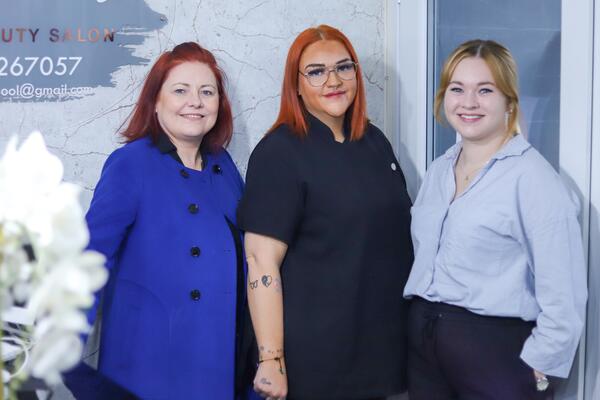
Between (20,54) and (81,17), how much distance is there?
21 cm

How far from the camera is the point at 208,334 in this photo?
2.01 meters

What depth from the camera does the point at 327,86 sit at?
2066 millimetres

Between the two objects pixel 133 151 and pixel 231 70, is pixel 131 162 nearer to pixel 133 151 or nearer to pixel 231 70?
pixel 133 151

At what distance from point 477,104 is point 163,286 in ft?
2.88

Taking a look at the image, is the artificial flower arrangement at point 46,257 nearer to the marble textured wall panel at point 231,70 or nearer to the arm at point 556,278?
the arm at point 556,278

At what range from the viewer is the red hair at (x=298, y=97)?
6.81 feet

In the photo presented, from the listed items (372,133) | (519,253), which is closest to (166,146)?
(372,133)

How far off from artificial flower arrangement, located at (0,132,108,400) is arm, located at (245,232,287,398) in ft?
3.85

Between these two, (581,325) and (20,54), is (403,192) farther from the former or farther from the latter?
(20,54)

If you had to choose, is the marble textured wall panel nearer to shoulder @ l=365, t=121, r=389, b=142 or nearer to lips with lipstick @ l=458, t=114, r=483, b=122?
shoulder @ l=365, t=121, r=389, b=142

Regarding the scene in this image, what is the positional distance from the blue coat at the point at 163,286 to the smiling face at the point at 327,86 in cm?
39

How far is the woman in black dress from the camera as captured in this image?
197cm

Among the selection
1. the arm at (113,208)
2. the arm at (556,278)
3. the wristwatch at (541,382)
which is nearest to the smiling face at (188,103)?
the arm at (113,208)

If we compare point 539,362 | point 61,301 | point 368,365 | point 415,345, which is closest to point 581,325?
point 539,362
